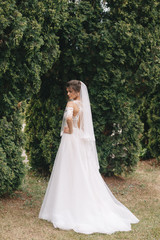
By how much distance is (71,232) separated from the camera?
4.39 metres

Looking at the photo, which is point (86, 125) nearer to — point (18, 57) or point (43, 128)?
point (18, 57)

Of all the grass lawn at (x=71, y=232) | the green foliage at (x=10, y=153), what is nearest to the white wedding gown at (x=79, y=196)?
the grass lawn at (x=71, y=232)

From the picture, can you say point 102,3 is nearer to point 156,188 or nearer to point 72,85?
point 72,85

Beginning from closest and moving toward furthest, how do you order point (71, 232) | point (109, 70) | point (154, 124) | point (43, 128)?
point (71, 232)
point (109, 70)
point (43, 128)
point (154, 124)

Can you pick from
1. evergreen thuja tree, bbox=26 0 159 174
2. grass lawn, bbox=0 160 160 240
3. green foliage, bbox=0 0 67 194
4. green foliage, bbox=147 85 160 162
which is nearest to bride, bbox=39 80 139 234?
grass lawn, bbox=0 160 160 240

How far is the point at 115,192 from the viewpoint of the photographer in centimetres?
648

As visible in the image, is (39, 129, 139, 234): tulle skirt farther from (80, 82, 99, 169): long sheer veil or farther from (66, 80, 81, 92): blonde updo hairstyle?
(66, 80, 81, 92): blonde updo hairstyle

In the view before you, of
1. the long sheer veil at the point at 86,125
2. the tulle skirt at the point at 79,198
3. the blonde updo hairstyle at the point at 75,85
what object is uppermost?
the blonde updo hairstyle at the point at 75,85

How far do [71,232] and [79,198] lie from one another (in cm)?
57

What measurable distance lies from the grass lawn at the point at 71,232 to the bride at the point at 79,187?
18 centimetres

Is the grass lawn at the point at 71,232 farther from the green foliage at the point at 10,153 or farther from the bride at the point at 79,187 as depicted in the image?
the green foliage at the point at 10,153

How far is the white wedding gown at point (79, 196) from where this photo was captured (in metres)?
4.60

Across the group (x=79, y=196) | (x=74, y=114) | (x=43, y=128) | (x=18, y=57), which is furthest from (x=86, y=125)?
(x=43, y=128)

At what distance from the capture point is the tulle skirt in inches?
181
